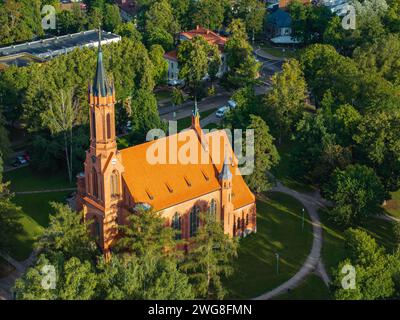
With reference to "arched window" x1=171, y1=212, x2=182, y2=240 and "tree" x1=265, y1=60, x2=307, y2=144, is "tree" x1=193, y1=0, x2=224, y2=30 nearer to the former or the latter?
"tree" x1=265, y1=60, x2=307, y2=144

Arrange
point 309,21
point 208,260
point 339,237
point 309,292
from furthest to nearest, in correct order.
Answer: point 309,21
point 339,237
point 309,292
point 208,260

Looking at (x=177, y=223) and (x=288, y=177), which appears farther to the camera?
(x=288, y=177)

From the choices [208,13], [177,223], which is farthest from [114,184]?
[208,13]

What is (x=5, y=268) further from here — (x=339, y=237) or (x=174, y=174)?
(x=339, y=237)

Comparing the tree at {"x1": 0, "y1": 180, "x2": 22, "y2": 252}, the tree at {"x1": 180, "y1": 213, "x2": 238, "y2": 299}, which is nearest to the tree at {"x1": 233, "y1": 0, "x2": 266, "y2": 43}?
the tree at {"x1": 0, "y1": 180, "x2": 22, "y2": 252}
